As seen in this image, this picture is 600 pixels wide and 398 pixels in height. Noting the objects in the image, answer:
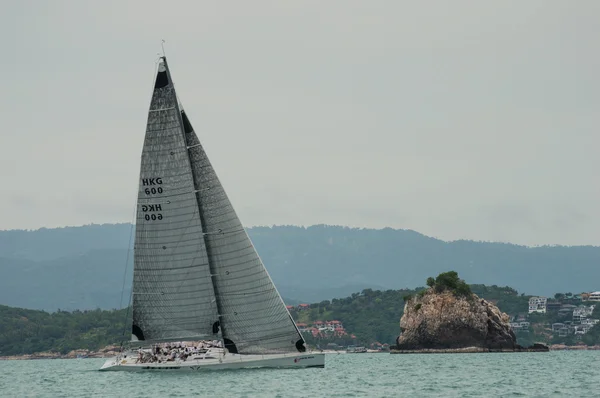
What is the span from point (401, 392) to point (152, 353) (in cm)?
1645

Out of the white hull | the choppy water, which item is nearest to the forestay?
the white hull

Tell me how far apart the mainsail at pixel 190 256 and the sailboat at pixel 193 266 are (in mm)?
58

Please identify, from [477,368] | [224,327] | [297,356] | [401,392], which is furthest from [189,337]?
[477,368]

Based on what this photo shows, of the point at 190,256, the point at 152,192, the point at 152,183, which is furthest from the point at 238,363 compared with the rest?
the point at 152,183

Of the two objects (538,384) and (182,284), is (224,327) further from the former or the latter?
(538,384)

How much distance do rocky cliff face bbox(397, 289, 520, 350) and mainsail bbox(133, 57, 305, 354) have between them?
78.7 meters

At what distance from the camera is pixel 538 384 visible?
58.8 m

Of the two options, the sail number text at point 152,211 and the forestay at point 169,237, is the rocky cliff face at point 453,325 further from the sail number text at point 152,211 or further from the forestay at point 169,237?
the sail number text at point 152,211

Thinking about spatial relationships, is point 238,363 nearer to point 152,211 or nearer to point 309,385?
point 309,385

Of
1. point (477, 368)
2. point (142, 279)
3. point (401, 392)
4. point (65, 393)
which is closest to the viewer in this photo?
point (401, 392)

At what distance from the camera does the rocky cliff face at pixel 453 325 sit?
444 feet

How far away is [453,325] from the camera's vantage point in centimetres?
13575

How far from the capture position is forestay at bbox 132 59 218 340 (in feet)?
192

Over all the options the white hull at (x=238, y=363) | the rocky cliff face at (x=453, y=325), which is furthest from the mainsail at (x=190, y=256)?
the rocky cliff face at (x=453, y=325)
